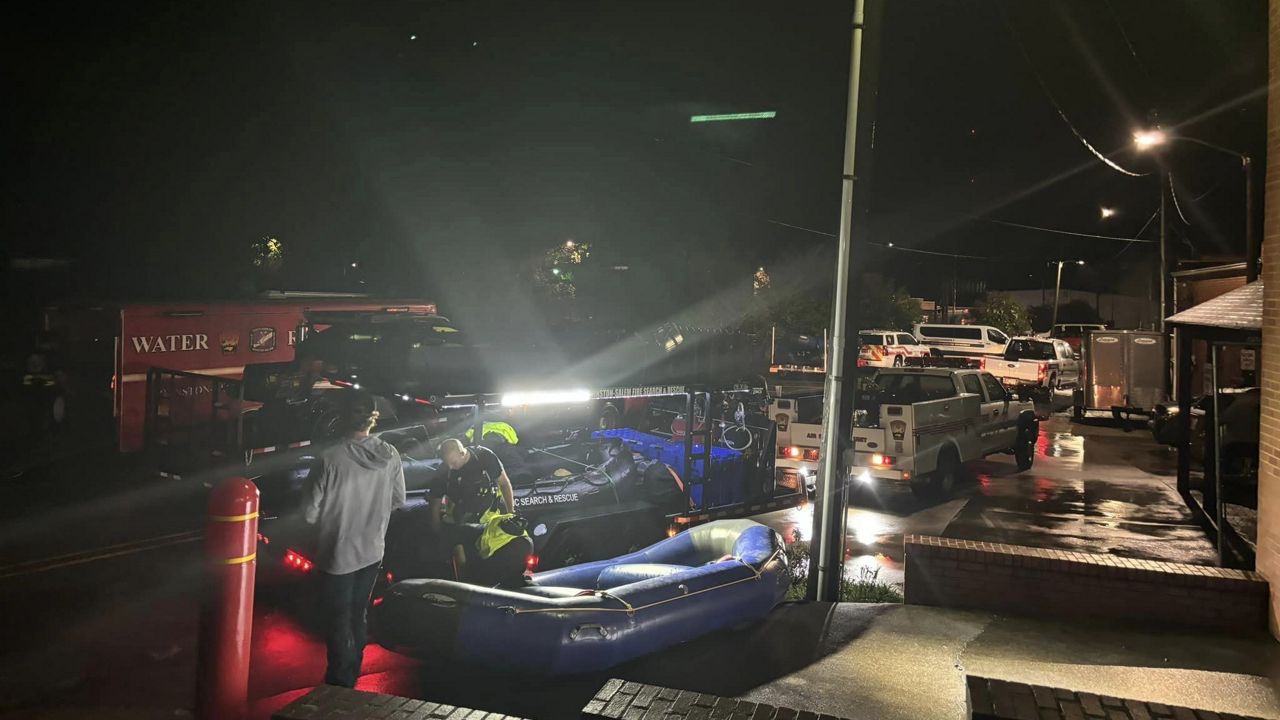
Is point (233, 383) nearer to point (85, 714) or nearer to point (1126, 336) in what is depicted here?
point (85, 714)

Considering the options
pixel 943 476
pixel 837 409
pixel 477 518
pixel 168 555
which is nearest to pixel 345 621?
pixel 477 518

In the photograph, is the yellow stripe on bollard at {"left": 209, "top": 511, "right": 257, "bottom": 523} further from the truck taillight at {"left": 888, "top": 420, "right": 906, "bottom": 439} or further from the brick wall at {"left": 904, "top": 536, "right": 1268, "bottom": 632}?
the truck taillight at {"left": 888, "top": 420, "right": 906, "bottom": 439}

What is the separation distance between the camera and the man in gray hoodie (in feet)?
16.8

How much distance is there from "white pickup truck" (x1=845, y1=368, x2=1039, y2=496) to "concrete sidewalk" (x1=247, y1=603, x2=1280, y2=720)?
467 cm

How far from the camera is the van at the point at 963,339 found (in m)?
34.7

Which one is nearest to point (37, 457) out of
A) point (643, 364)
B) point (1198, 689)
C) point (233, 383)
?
point (233, 383)

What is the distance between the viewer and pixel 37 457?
514 inches

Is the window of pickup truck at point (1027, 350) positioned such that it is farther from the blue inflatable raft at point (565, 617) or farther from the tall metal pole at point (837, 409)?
the blue inflatable raft at point (565, 617)

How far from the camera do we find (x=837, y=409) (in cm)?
737

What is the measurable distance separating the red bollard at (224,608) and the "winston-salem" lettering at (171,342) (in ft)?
34.9

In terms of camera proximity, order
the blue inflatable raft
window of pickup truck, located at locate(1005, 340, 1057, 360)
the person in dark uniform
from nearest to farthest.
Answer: the blue inflatable raft, the person in dark uniform, window of pickup truck, located at locate(1005, 340, 1057, 360)

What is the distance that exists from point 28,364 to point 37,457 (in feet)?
4.68

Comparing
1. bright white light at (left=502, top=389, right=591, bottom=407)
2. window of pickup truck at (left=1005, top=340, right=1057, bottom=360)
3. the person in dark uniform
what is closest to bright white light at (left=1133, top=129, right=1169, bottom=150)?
window of pickup truck at (left=1005, top=340, right=1057, bottom=360)

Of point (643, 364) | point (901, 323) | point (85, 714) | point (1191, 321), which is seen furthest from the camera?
point (901, 323)
